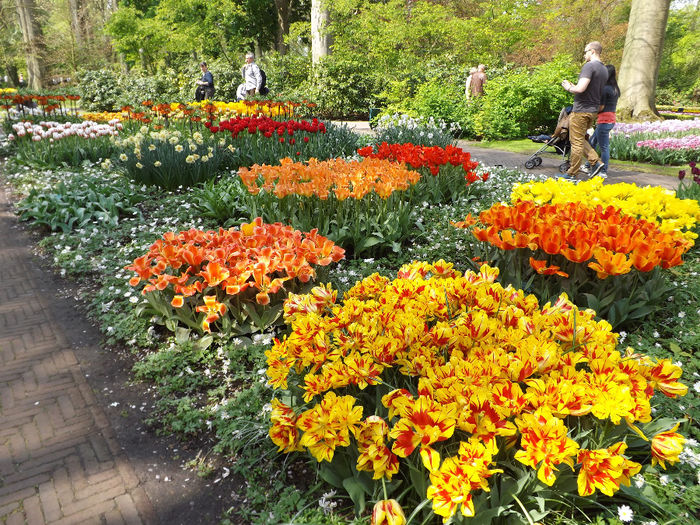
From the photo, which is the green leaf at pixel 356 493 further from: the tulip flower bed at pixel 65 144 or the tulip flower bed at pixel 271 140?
the tulip flower bed at pixel 65 144

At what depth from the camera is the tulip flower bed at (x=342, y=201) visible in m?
4.00

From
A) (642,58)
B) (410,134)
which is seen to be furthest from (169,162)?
(642,58)

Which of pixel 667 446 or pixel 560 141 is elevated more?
pixel 560 141

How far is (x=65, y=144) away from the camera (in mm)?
7766

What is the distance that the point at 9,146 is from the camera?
963cm

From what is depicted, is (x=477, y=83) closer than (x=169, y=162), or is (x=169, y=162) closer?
(x=169, y=162)

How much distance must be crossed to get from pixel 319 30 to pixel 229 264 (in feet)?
54.0

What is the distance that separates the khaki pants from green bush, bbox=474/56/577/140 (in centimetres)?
556

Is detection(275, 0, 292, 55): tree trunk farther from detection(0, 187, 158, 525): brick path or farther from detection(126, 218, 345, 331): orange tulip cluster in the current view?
detection(0, 187, 158, 525): brick path

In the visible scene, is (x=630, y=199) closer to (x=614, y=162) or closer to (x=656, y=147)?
(x=614, y=162)

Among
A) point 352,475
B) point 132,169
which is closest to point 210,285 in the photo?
point 352,475

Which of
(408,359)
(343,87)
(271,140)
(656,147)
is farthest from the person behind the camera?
(343,87)

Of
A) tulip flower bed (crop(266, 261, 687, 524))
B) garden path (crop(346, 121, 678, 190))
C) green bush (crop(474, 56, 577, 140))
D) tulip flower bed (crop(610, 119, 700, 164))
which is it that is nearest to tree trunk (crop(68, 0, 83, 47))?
green bush (crop(474, 56, 577, 140))

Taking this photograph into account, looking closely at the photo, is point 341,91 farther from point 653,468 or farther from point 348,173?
point 653,468
